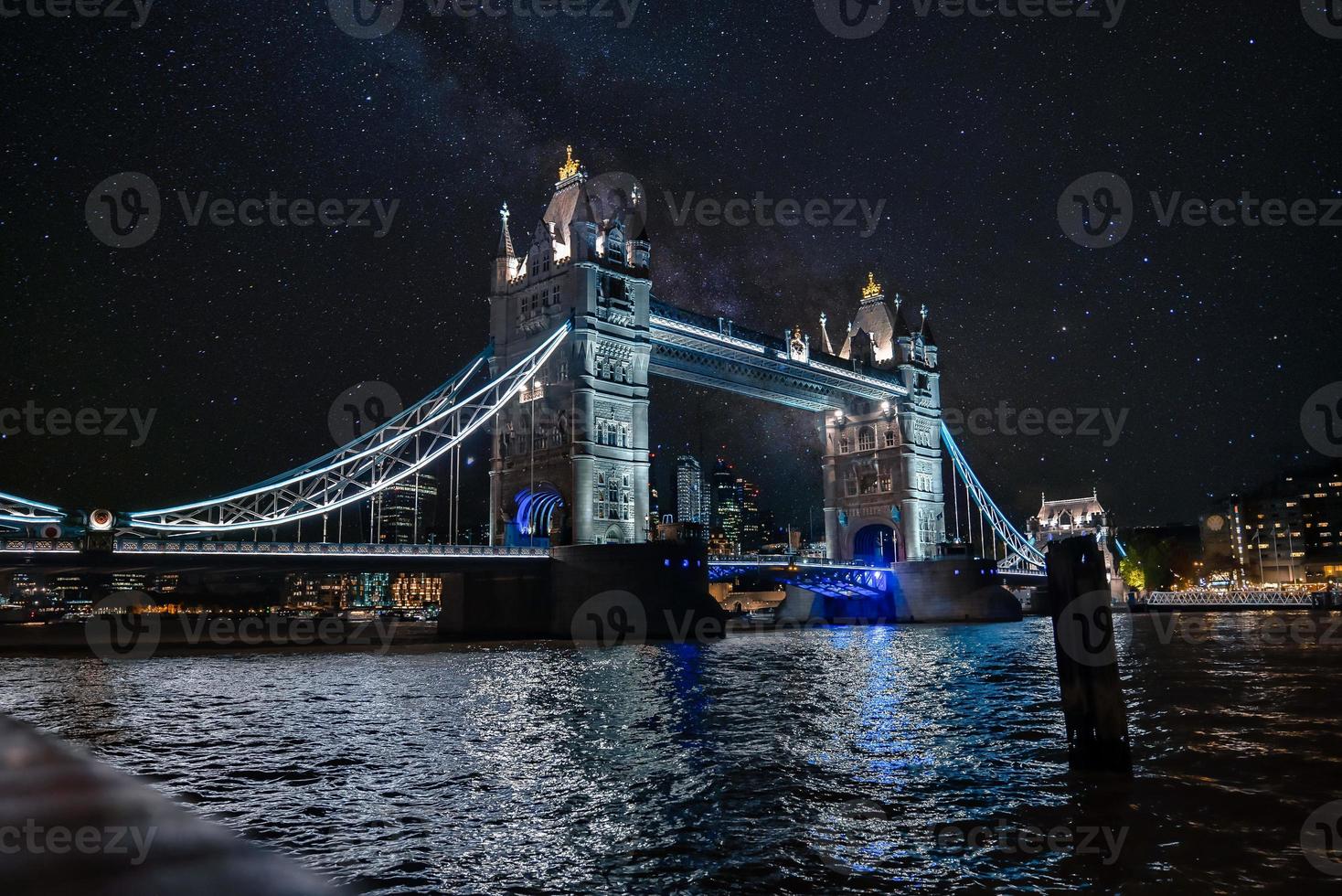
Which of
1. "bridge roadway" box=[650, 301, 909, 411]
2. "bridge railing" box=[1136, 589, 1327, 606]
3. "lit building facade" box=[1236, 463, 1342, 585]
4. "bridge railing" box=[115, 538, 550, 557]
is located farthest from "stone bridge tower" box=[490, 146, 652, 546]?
"lit building facade" box=[1236, 463, 1342, 585]

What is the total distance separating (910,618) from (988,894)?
7249cm

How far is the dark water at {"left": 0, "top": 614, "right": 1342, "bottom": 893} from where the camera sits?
29.2ft

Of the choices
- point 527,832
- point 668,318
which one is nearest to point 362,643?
point 668,318

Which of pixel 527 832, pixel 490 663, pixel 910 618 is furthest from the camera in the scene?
pixel 910 618

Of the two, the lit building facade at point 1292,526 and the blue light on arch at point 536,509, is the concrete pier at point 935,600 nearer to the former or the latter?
the blue light on arch at point 536,509

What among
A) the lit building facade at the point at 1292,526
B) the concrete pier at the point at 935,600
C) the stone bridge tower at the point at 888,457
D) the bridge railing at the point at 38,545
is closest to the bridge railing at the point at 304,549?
the bridge railing at the point at 38,545

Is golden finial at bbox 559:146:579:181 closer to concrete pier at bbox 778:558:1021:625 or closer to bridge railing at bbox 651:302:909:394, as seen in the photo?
bridge railing at bbox 651:302:909:394

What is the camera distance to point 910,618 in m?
77.8

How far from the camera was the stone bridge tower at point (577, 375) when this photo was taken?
5475cm

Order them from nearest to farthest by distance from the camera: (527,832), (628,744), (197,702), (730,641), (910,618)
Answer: (527,832) → (628,744) → (197,702) → (730,641) → (910,618)

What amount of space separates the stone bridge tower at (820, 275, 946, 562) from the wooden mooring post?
238 feet

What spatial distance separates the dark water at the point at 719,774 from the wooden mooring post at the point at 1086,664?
67 centimetres

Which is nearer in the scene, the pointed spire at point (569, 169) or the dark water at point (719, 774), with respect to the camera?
the dark water at point (719, 774)

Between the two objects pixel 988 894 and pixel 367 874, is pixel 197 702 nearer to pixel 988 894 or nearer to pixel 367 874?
pixel 367 874
